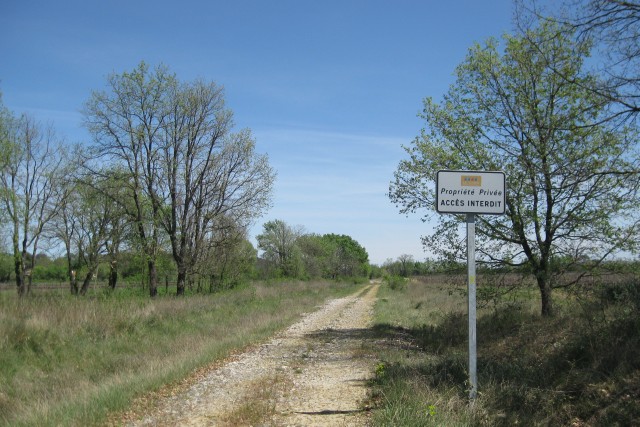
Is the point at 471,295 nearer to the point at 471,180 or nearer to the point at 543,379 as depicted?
the point at 471,180

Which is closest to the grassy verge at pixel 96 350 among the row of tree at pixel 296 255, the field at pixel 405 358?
the field at pixel 405 358

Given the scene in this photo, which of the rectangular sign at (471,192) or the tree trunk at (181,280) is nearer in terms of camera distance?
the rectangular sign at (471,192)

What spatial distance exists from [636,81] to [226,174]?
26431mm

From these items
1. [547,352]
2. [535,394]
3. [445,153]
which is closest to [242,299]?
[445,153]

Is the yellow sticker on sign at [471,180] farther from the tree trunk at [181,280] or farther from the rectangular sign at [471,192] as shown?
the tree trunk at [181,280]

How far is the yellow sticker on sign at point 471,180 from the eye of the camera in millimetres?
5914

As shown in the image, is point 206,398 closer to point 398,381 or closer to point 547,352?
point 398,381

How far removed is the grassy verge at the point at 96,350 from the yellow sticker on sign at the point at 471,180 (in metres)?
5.40

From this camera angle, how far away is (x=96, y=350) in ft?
39.0

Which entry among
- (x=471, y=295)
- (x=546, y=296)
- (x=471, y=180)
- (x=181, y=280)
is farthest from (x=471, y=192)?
(x=181, y=280)

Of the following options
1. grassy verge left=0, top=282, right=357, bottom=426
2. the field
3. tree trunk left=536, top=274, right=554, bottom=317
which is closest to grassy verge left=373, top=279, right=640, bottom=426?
the field

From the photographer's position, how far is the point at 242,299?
89.8 feet

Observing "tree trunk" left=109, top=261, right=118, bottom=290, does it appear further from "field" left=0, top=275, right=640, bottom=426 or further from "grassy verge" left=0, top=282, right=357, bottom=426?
"field" left=0, top=275, right=640, bottom=426

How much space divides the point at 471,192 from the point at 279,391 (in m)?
4.19
